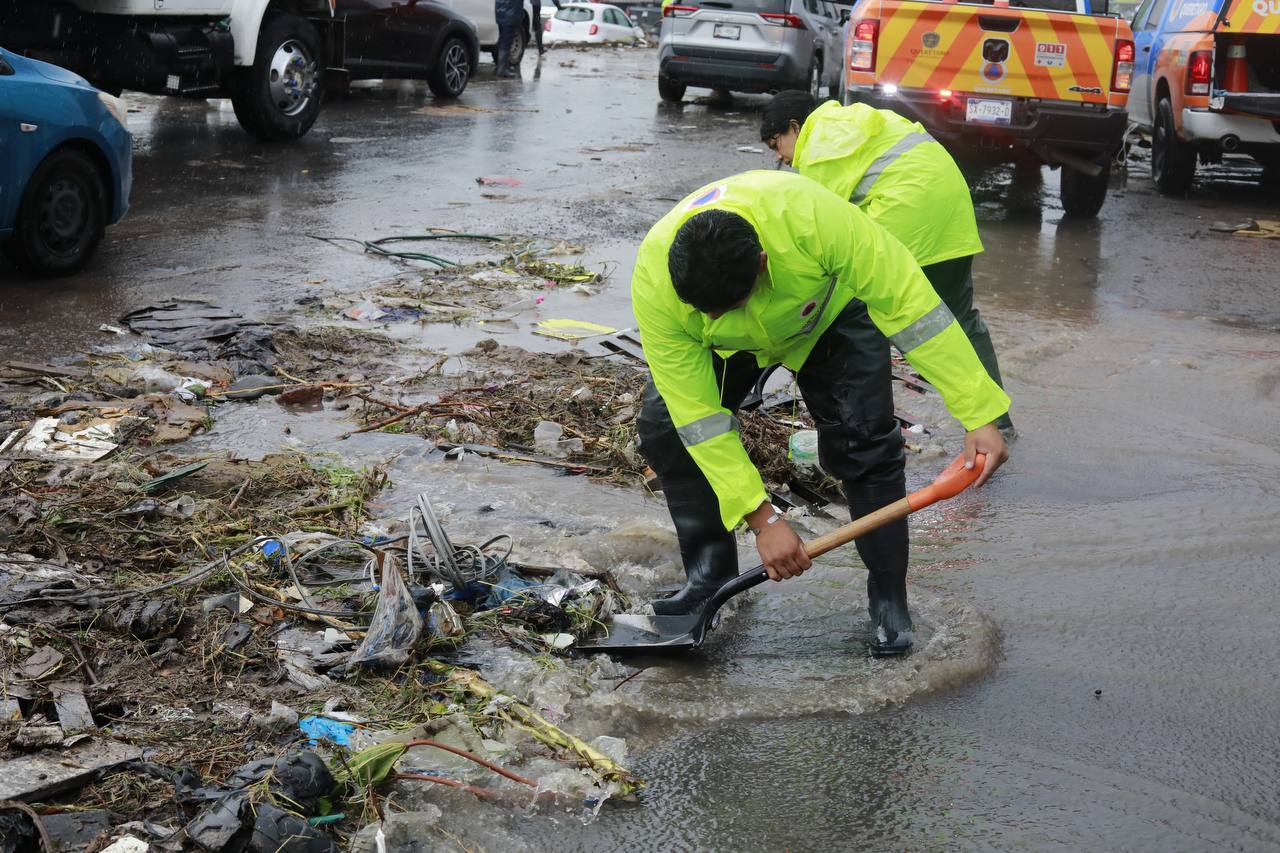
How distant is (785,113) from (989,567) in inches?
76.3

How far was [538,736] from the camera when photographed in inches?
129

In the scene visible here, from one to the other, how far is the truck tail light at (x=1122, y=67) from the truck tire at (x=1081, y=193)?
34.3 inches

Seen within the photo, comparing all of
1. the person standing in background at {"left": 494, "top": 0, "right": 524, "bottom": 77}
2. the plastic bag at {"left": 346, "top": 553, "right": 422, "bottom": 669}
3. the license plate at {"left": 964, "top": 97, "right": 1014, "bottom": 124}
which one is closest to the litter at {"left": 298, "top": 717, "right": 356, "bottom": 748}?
the plastic bag at {"left": 346, "top": 553, "right": 422, "bottom": 669}

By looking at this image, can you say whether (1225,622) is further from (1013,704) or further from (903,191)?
(903,191)

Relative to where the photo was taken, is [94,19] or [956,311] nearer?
[956,311]

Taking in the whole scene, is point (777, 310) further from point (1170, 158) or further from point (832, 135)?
point (1170, 158)

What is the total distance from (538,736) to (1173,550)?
8.30ft

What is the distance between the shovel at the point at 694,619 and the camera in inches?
137

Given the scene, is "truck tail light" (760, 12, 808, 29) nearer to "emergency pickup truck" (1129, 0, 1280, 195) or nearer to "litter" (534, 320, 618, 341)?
"emergency pickup truck" (1129, 0, 1280, 195)

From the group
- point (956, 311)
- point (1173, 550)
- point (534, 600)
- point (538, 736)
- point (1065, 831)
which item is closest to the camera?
point (1065, 831)

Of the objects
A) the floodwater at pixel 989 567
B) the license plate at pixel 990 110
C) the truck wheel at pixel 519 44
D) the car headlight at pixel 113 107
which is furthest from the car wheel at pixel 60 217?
the truck wheel at pixel 519 44

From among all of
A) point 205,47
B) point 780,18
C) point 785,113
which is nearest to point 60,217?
point 205,47

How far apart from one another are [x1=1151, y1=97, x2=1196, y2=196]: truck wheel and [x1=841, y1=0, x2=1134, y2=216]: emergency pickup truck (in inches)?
83.5

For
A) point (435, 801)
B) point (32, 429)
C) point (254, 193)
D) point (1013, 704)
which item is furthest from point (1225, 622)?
point (254, 193)
